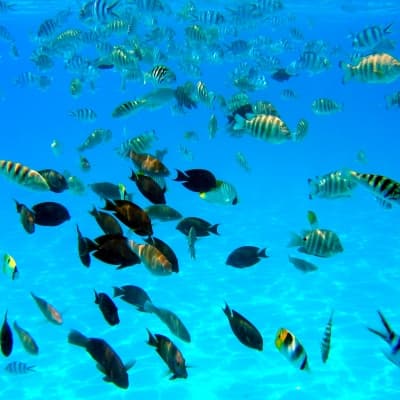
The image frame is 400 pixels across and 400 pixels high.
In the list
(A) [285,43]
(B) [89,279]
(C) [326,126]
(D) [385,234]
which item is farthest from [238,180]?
(C) [326,126]

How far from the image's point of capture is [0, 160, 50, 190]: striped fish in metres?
4.71

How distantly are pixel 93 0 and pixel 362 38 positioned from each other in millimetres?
5781

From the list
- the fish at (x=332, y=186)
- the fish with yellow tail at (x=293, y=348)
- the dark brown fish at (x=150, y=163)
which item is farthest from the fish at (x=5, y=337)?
the fish at (x=332, y=186)

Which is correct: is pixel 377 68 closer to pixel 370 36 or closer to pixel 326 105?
pixel 326 105

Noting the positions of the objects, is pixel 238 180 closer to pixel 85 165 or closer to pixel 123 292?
pixel 85 165

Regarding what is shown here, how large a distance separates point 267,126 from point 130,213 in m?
2.71

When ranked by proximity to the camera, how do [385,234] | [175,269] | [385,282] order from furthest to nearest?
1. [385,234]
2. [385,282]
3. [175,269]

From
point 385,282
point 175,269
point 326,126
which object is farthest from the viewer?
point 326,126

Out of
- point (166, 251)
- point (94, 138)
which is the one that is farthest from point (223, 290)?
point (166, 251)

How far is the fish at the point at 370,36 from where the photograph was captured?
8.98m

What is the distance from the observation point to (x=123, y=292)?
180 inches

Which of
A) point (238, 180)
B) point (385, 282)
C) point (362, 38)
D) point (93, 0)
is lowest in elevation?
point (385, 282)

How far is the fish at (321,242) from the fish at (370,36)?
18.0 feet

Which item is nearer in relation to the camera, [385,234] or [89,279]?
[89,279]
